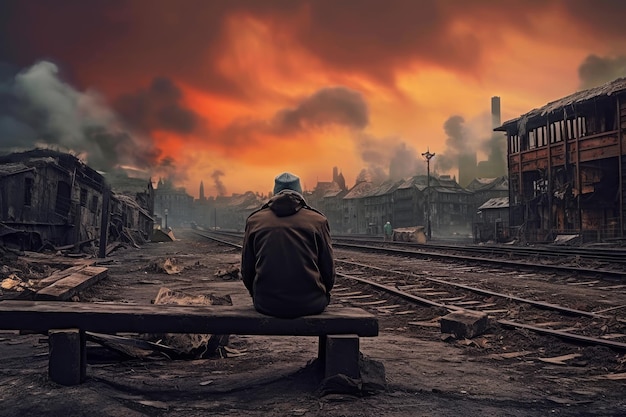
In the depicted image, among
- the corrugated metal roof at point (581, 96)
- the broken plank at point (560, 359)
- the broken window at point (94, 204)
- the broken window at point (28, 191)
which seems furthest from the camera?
the corrugated metal roof at point (581, 96)

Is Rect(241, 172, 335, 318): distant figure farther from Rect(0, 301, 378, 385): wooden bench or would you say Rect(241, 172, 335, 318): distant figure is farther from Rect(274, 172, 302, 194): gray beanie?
A: Rect(274, 172, 302, 194): gray beanie

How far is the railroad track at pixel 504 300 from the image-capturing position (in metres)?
5.97

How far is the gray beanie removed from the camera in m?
3.80

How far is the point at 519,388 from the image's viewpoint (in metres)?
3.75

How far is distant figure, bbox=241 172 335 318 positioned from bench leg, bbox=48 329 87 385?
1.36 m

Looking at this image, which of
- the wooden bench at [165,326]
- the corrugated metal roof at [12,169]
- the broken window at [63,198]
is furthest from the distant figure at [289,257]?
the broken window at [63,198]

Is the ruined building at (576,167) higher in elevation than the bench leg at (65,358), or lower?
higher

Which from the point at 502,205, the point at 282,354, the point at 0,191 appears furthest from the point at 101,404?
the point at 502,205

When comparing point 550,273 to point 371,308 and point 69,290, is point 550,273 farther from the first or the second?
point 69,290

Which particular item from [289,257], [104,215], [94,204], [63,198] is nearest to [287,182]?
[289,257]

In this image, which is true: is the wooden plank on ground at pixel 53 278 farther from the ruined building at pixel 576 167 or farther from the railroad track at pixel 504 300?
the ruined building at pixel 576 167

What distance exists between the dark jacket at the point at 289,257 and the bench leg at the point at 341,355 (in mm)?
269

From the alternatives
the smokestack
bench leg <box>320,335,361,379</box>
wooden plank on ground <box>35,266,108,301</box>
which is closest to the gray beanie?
bench leg <box>320,335,361,379</box>

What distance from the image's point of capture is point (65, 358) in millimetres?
3373
